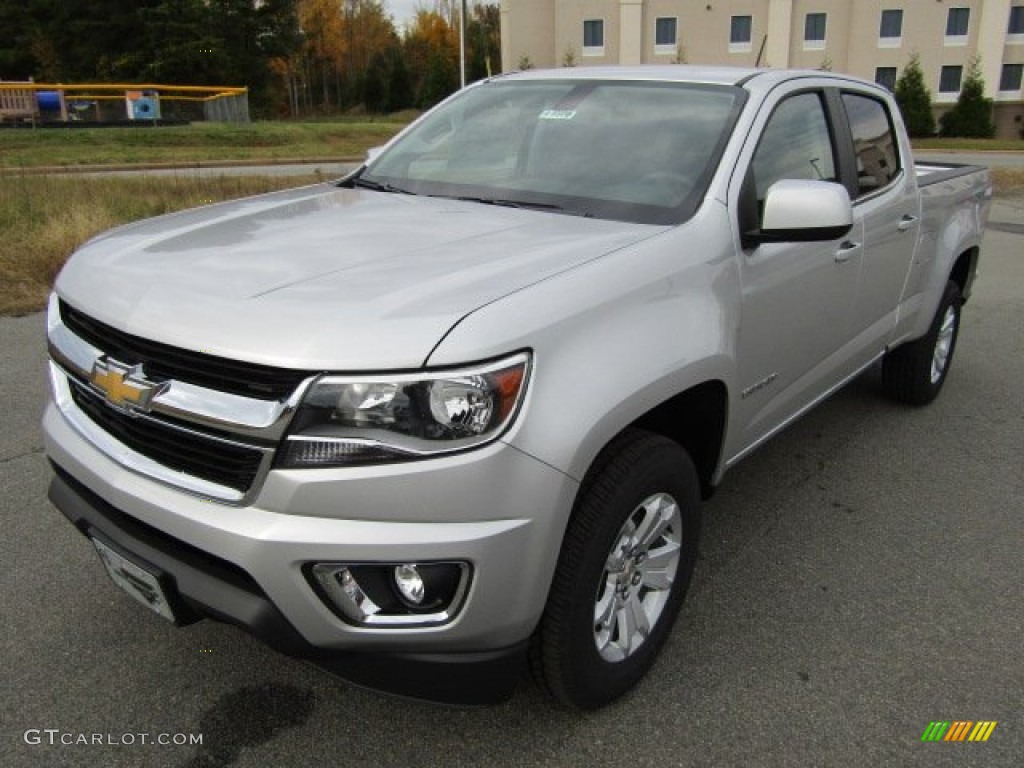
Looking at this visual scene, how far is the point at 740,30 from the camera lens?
52.6 meters

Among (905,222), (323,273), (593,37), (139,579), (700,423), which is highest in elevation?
(593,37)

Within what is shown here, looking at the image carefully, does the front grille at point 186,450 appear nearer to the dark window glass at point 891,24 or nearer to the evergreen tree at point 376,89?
the dark window glass at point 891,24

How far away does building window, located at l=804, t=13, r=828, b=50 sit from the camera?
5116cm

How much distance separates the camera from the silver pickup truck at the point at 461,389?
1.87 m

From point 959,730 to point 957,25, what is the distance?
57.4 metres

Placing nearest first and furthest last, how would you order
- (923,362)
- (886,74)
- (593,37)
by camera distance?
(923,362) < (886,74) < (593,37)

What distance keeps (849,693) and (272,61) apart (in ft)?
214

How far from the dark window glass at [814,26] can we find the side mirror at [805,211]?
2173 inches

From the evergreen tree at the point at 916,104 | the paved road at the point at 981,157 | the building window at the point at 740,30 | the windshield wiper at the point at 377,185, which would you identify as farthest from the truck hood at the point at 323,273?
the building window at the point at 740,30

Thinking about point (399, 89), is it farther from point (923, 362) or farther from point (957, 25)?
point (923, 362)

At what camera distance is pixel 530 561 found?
1.96 m

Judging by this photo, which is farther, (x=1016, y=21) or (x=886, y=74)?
(x=886, y=74)

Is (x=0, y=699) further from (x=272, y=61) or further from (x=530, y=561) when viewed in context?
(x=272, y=61)
